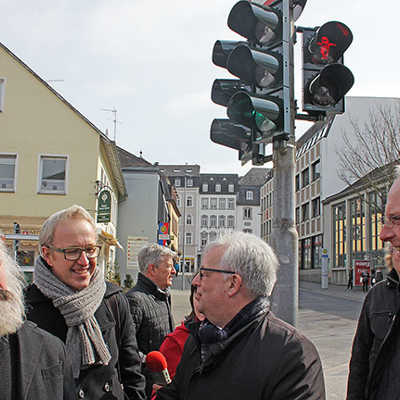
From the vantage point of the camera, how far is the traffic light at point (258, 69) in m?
4.48

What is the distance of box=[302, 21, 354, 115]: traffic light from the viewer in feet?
14.9

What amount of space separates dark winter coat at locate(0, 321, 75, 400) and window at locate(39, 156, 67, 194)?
21.0m

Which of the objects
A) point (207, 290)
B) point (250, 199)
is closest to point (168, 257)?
point (207, 290)

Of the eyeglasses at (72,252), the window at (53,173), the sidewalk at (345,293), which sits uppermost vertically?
the window at (53,173)

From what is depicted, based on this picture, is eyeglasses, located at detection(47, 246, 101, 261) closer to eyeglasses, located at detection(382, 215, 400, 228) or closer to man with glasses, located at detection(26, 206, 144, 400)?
man with glasses, located at detection(26, 206, 144, 400)

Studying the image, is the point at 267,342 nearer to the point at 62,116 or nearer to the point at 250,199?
the point at 62,116

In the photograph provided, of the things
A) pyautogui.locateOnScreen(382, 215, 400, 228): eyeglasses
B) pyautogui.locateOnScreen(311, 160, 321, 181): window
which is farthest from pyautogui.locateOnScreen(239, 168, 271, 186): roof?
pyautogui.locateOnScreen(382, 215, 400, 228): eyeglasses

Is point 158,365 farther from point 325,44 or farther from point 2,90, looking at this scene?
point 2,90

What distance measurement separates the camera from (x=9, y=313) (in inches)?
80.7

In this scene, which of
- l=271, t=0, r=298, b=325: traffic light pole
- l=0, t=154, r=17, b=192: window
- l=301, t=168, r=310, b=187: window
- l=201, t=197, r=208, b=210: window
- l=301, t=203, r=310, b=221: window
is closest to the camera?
l=271, t=0, r=298, b=325: traffic light pole

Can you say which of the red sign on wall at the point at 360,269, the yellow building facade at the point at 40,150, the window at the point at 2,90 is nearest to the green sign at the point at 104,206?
the yellow building facade at the point at 40,150

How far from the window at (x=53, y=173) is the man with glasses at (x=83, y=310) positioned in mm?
19792

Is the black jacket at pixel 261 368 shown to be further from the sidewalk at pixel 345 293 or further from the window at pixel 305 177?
the window at pixel 305 177

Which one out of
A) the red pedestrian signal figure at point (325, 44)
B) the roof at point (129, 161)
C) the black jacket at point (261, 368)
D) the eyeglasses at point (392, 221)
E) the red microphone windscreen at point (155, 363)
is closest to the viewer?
the black jacket at point (261, 368)
